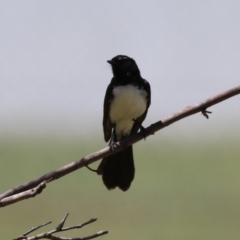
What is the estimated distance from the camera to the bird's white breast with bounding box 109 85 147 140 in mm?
7828

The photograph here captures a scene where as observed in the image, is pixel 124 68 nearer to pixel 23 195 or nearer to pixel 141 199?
pixel 23 195

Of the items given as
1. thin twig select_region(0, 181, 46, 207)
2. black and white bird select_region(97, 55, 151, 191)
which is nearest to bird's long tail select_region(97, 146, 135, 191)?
black and white bird select_region(97, 55, 151, 191)

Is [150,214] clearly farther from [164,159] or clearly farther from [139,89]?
[139,89]

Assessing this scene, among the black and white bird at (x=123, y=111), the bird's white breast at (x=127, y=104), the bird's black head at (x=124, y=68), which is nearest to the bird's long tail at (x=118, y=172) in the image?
the black and white bird at (x=123, y=111)

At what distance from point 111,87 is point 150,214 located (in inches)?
889

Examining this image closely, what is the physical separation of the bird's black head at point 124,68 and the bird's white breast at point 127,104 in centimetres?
23

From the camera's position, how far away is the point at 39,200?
2973 centimetres

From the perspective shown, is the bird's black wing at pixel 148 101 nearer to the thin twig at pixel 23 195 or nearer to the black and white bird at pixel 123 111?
the black and white bird at pixel 123 111

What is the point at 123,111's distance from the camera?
789 cm

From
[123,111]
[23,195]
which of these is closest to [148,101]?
[123,111]

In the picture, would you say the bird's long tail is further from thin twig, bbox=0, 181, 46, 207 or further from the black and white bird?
thin twig, bbox=0, 181, 46, 207

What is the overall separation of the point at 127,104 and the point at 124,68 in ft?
1.77

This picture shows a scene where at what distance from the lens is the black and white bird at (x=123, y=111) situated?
7.57 m

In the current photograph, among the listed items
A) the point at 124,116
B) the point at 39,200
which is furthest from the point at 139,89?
the point at 39,200
